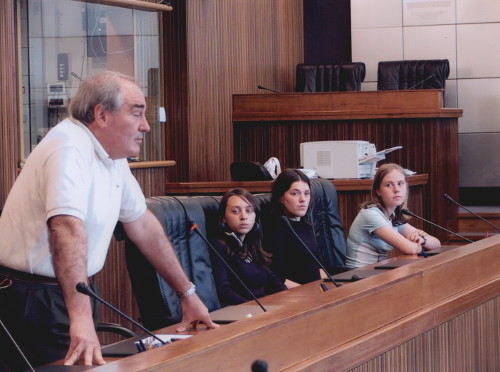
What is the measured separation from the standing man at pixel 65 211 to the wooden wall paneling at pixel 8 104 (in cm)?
220

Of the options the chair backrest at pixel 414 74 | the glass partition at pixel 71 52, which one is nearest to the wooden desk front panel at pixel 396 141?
the chair backrest at pixel 414 74

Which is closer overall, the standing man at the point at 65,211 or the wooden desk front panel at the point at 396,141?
the standing man at the point at 65,211

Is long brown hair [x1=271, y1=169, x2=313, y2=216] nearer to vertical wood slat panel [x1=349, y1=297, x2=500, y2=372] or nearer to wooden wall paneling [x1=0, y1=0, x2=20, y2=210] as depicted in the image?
vertical wood slat panel [x1=349, y1=297, x2=500, y2=372]

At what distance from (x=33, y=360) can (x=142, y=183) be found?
330cm

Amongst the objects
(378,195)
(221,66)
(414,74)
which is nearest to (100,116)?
(378,195)

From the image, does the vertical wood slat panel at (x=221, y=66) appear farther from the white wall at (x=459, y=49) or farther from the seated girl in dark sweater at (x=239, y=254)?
the seated girl in dark sweater at (x=239, y=254)

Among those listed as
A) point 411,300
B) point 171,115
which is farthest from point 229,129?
point 411,300

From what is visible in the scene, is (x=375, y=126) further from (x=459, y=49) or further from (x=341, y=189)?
(x=459, y=49)

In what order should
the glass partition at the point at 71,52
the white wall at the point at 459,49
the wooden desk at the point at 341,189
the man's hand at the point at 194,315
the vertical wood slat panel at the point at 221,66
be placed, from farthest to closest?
the white wall at the point at 459,49, the vertical wood slat panel at the point at 221,66, the wooden desk at the point at 341,189, the glass partition at the point at 71,52, the man's hand at the point at 194,315

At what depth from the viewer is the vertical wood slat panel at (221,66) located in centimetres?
756

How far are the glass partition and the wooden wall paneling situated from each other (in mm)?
155

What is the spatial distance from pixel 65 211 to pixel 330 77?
6.81 metres

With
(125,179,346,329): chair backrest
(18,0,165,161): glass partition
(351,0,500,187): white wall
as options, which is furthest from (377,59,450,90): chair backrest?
(125,179,346,329): chair backrest

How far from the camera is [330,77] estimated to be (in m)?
9.02
